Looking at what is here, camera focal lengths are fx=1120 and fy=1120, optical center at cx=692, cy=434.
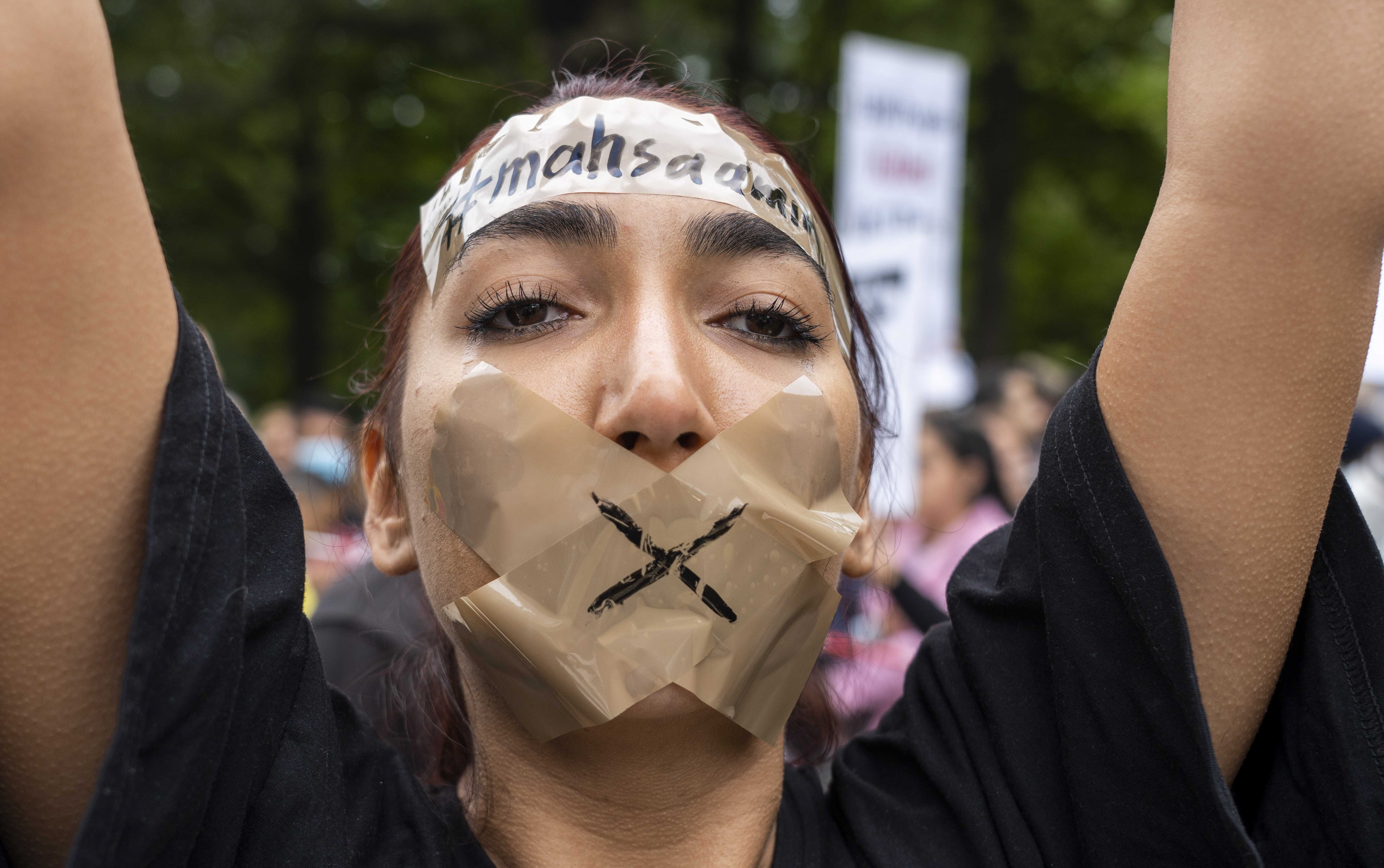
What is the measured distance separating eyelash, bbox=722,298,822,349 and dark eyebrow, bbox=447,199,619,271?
0.63ft

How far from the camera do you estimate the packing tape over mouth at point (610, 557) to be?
1.30 meters

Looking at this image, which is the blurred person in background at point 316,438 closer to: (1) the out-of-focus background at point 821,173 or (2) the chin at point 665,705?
(1) the out-of-focus background at point 821,173

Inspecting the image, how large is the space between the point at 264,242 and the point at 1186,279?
15043 mm

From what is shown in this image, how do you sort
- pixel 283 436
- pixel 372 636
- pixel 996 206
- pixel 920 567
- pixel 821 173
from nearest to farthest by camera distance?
pixel 372 636 → pixel 821 173 → pixel 920 567 → pixel 283 436 → pixel 996 206

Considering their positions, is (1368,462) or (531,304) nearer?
(531,304)

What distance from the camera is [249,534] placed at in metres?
1.19

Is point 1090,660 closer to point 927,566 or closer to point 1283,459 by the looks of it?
point 1283,459

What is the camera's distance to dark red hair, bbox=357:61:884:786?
164 cm

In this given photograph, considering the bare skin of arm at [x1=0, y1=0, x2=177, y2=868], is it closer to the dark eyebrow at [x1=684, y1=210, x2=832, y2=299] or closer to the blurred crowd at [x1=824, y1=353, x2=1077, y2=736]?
the dark eyebrow at [x1=684, y1=210, x2=832, y2=299]

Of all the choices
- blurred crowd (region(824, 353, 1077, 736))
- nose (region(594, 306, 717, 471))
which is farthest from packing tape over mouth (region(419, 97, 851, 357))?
blurred crowd (region(824, 353, 1077, 736))

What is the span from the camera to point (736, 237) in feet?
4.83

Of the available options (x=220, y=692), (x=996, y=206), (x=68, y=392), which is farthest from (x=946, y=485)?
(x=996, y=206)

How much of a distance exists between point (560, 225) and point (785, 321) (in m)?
0.33

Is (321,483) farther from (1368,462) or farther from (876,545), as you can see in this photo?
(876,545)
